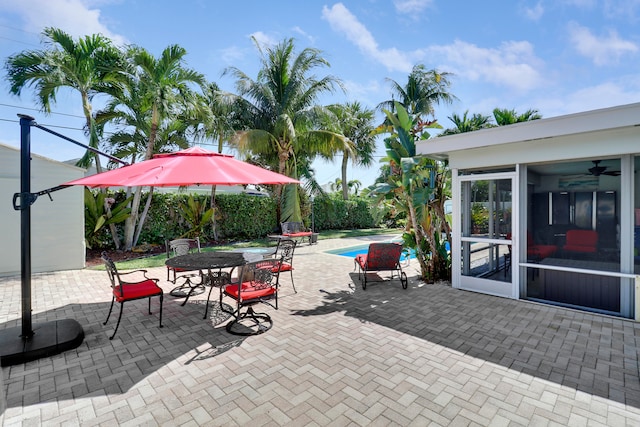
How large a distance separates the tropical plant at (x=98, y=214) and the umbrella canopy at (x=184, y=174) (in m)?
6.75

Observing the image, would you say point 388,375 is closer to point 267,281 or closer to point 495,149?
point 267,281

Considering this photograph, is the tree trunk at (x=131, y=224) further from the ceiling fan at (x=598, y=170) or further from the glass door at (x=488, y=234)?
the ceiling fan at (x=598, y=170)

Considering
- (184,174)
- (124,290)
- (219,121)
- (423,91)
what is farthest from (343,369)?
(423,91)

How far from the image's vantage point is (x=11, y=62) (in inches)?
363

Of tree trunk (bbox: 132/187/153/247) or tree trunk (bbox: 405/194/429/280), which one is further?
tree trunk (bbox: 132/187/153/247)

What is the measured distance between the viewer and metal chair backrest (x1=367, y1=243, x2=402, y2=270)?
6880 mm

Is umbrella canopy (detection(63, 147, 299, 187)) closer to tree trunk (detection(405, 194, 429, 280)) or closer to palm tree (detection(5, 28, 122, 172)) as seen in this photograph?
tree trunk (detection(405, 194, 429, 280))

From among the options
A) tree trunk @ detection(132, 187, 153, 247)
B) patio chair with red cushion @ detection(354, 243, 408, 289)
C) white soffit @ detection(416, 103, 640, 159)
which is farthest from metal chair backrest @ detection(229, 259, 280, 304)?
tree trunk @ detection(132, 187, 153, 247)

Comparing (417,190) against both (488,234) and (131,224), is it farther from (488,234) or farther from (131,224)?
(131,224)

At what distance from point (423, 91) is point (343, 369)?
23710 millimetres

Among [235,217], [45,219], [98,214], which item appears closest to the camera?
[45,219]

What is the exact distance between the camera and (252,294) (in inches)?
186

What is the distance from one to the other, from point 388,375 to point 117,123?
43.7 feet

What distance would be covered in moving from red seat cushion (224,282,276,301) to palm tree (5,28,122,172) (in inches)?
330
